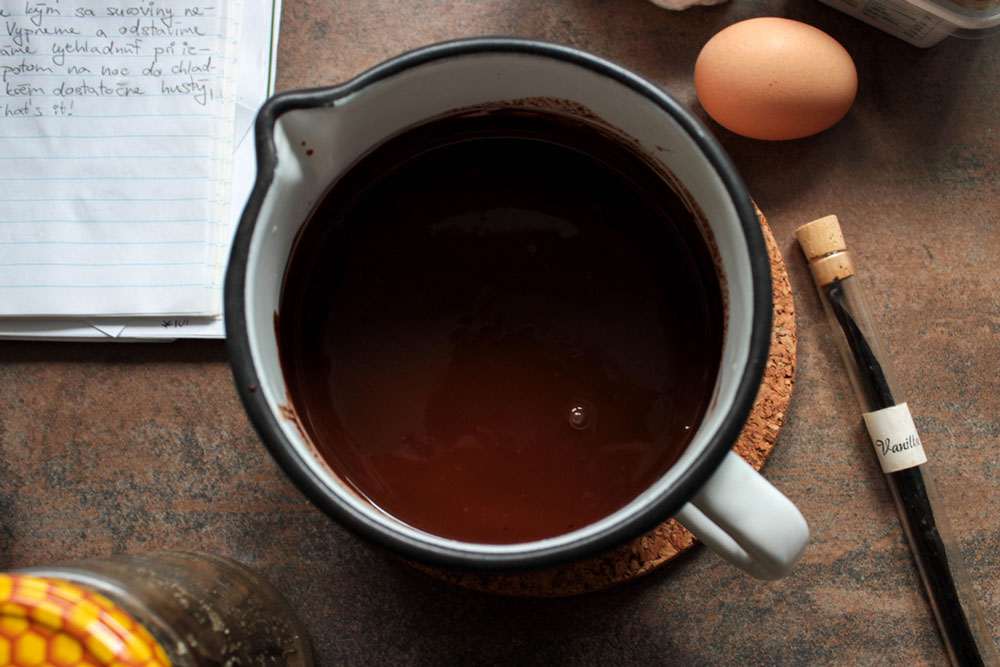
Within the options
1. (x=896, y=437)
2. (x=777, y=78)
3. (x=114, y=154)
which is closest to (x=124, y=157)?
(x=114, y=154)

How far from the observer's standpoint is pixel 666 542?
622 millimetres

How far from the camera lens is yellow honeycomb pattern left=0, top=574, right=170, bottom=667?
422mm

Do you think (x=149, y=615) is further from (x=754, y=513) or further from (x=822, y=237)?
(x=822, y=237)

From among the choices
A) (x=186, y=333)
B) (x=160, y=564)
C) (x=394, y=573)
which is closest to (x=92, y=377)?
(x=186, y=333)

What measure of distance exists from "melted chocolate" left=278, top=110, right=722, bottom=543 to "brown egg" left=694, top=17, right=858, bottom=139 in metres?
0.16

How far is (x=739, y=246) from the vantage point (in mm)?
430

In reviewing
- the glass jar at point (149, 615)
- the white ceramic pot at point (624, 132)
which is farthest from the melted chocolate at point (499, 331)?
the glass jar at point (149, 615)

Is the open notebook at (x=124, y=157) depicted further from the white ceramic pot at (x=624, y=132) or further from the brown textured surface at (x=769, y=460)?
the white ceramic pot at (x=624, y=132)

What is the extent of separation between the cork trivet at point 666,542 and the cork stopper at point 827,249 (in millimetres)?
47

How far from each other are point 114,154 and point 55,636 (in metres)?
0.47

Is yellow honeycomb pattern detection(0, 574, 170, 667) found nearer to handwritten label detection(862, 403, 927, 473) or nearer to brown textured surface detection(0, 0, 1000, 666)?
brown textured surface detection(0, 0, 1000, 666)

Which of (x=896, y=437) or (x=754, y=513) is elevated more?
(x=754, y=513)

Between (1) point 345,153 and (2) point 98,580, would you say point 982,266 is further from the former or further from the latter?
(2) point 98,580

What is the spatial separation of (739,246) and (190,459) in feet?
1.75
